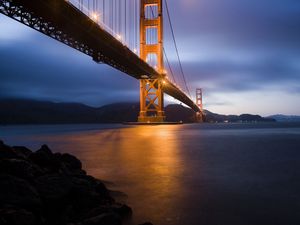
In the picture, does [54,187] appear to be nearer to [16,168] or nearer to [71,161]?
[16,168]

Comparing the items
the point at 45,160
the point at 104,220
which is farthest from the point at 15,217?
the point at 45,160

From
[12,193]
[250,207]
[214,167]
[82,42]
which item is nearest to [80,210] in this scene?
[12,193]

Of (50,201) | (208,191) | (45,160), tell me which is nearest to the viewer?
(50,201)

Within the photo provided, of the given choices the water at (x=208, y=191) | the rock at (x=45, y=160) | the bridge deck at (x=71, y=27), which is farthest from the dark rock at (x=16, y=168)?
the bridge deck at (x=71, y=27)

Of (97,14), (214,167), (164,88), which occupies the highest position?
(97,14)

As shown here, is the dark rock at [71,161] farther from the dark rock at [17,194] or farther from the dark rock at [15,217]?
the dark rock at [15,217]

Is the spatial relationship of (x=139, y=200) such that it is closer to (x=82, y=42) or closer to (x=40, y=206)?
(x=40, y=206)
